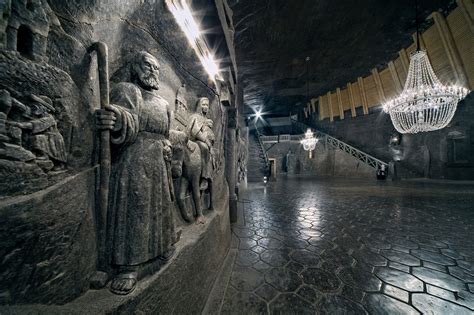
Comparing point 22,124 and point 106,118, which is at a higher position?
point 106,118

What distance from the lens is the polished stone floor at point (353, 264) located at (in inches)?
74.7

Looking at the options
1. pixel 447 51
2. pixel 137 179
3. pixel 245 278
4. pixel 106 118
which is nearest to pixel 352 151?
pixel 447 51

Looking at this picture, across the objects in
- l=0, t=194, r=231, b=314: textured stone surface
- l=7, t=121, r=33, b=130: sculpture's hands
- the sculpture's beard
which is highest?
the sculpture's beard

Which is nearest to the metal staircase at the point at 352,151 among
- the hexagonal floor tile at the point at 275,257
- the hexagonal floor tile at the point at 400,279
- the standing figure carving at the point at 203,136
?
the hexagonal floor tile at the point at 400,279

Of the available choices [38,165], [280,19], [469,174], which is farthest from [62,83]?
[469,174]

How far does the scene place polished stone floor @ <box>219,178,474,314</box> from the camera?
190cm

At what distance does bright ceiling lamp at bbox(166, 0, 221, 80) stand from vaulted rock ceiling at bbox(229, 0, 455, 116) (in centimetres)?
485

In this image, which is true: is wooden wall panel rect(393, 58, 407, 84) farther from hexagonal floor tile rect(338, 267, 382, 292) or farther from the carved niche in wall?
the carved niche in wall

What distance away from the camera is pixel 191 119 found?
8.15 ft

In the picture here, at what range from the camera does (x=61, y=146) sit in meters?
1.02

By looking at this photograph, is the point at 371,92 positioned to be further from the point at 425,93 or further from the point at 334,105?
the point at 425,93

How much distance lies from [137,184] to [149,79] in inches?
A: 37.8

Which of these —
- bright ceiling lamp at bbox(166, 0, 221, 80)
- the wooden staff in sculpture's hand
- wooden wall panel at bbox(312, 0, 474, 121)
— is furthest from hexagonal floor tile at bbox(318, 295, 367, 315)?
wooden wall panel at bbox(312, 0, 474, 121)

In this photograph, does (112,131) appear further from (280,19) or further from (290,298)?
(280,19)
